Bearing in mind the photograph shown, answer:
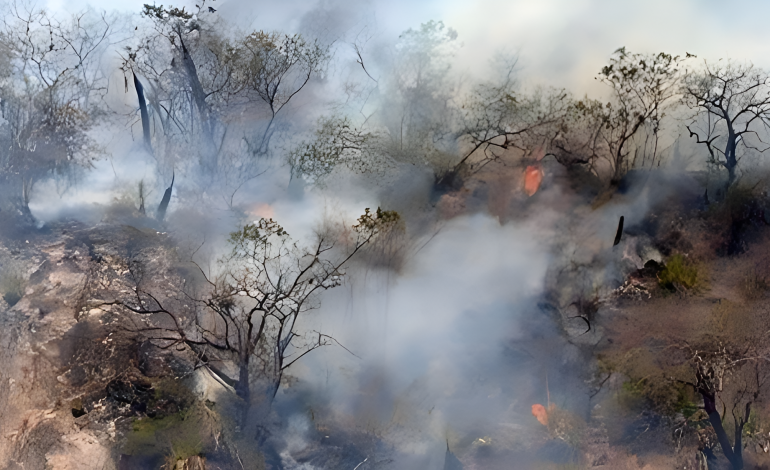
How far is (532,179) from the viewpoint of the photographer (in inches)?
247

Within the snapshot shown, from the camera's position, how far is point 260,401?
6.29m

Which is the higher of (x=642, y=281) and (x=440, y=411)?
(x=642, y=281)

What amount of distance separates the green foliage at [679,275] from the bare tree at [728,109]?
3.61ft

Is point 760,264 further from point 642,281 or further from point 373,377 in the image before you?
point 373,377

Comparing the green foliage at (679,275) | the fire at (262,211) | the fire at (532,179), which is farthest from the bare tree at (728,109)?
the fire at (262,211)

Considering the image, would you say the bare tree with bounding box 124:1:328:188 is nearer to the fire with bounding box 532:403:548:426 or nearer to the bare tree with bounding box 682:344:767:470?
the fire with bounding box 532:403:548:426

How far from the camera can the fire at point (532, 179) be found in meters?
6.27

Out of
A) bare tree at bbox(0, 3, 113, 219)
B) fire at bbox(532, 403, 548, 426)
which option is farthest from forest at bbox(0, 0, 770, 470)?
bare tree at bbox(0, 3, 113, 219)

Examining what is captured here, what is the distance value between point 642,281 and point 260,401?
16.0ft

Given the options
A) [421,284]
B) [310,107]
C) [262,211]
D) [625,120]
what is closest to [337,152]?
[310,107]

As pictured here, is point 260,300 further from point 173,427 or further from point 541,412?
point 541,412

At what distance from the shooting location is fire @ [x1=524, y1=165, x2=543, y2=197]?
20.6 ft

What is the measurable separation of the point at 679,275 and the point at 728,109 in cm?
212

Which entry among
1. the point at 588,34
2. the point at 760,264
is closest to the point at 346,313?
the point at 588,34
